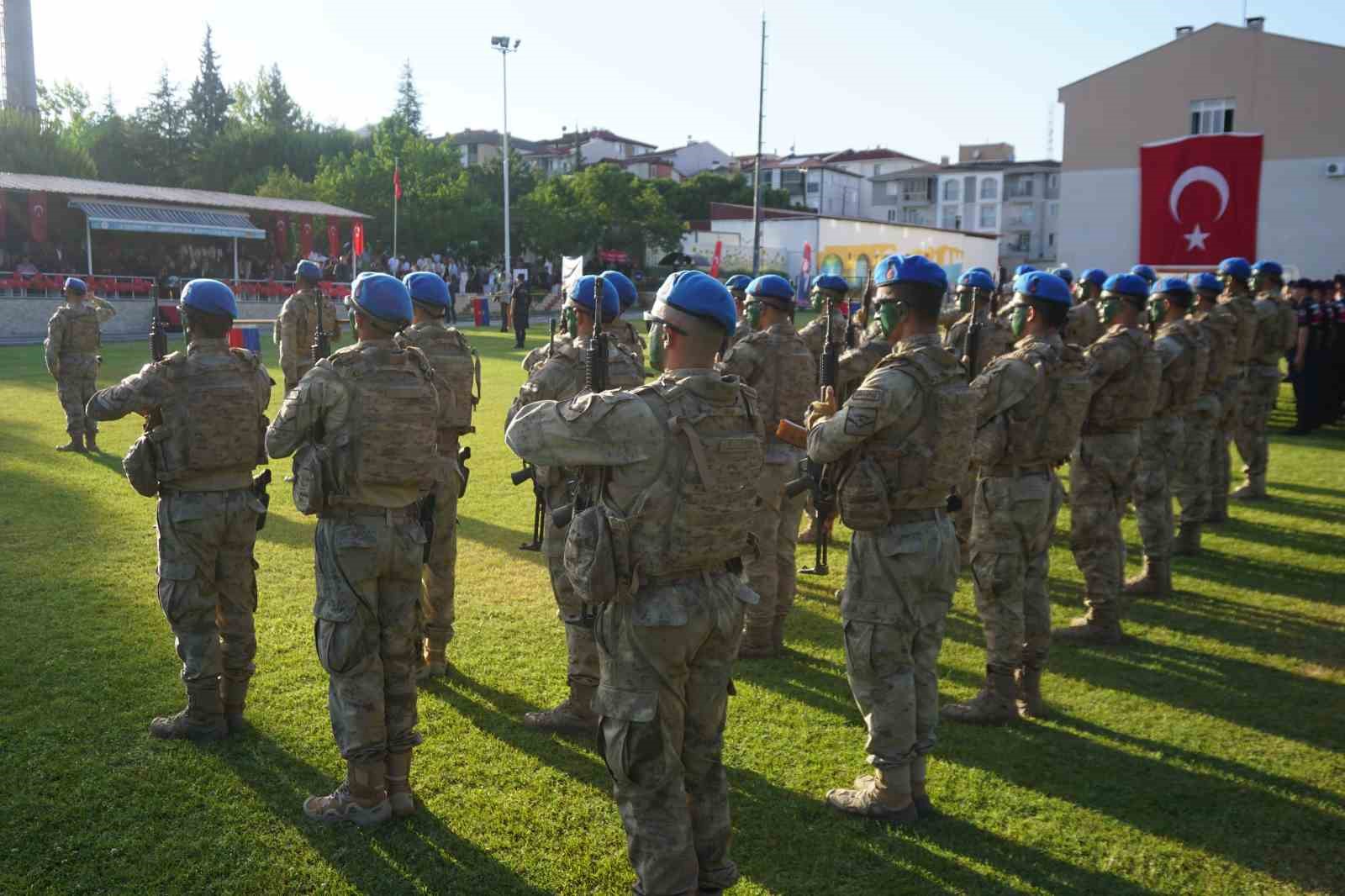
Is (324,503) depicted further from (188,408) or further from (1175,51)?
(1175,51)

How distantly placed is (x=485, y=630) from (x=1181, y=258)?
17953 millimetres

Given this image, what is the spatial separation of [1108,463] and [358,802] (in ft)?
20.4

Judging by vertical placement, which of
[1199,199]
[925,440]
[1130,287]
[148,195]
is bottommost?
[925,440]

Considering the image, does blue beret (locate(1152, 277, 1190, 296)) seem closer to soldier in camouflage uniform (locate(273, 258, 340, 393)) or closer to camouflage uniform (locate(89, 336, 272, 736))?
camouflage uniform (locate(89, 336, 272, 736))

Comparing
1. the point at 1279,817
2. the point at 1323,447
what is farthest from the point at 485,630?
the point at 1323,447

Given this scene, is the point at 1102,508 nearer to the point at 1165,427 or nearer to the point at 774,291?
the point at 1165,427

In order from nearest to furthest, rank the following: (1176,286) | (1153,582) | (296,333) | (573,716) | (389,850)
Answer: (389,850)
(573,716)
(1153,582)
(1176,286)
(296,333)

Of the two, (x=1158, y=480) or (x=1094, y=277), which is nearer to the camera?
(x=1158, y=480)

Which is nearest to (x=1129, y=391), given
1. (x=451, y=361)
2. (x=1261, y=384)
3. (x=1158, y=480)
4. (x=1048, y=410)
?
(x=1158, y=480)

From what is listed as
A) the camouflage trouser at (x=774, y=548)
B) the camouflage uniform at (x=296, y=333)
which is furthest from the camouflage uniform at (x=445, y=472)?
the camouflage uniform at (x=296, y=333)

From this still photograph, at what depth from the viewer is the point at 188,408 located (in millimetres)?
5848

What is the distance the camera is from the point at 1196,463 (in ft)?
36.4

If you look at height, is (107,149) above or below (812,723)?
above

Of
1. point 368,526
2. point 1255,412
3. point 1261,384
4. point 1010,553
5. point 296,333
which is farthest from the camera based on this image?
point 296,333
